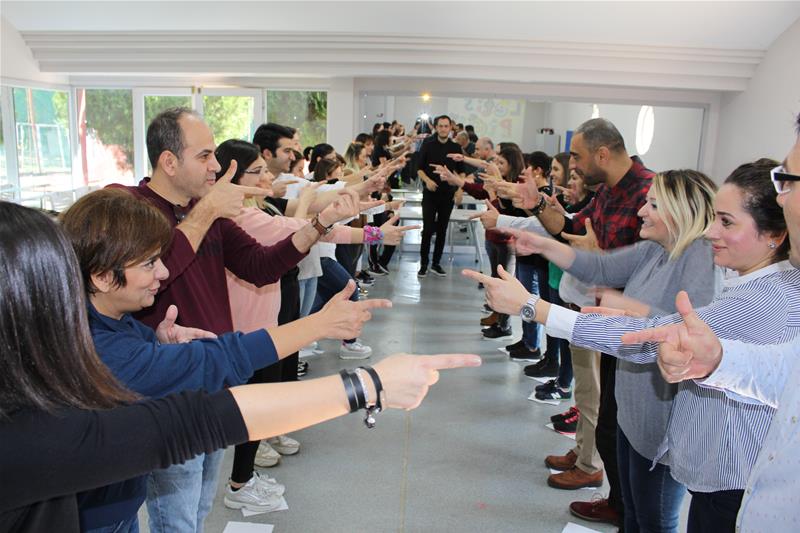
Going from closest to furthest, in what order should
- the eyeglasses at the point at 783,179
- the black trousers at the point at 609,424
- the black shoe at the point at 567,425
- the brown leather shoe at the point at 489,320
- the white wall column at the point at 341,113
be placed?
the eyeglasses at the point at 783,179 → the black trousers at the point at 609,424 → the black shoe at the point at 567,425 → the brown leather shoe at the point at 489,320 → the white wall column at the point at 341,113

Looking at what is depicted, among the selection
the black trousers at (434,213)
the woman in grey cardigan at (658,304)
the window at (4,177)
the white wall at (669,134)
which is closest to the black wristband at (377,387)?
the woman in grey cardigan at (658,304)

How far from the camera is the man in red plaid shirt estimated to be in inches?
97.2

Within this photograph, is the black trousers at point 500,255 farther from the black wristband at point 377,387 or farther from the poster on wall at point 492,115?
the poster on wall at point 492,115

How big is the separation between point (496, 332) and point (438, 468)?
2.34 m

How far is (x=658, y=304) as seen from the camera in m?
1.93

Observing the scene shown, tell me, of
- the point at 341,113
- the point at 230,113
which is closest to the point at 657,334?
the point at 341,113

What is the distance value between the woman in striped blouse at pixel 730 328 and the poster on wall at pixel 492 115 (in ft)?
45.6

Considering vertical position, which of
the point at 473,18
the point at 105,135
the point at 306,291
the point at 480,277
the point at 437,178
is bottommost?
the point at 306,291

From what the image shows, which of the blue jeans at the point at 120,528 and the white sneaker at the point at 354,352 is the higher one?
the blue jeans at the point at 120,528

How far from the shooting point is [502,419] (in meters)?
3.69

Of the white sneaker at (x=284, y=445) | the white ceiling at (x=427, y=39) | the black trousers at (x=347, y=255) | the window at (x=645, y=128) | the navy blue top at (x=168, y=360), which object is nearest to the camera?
the navy blue top at (x=168, y=360)

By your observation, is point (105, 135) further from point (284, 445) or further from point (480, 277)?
point (480, 277)

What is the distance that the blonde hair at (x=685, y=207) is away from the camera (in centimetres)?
192

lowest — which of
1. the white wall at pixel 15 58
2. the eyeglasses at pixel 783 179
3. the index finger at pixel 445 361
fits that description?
the index finger at pixel 445 361
